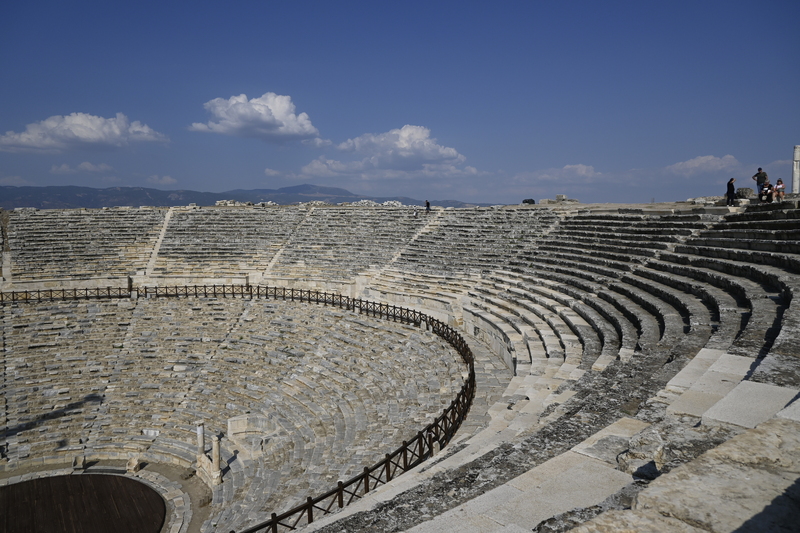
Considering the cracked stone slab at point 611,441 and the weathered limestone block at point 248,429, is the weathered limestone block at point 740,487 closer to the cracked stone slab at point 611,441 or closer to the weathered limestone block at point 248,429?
the cracked stone slab at point 611,441

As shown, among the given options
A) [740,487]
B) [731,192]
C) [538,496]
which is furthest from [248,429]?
[731,192]

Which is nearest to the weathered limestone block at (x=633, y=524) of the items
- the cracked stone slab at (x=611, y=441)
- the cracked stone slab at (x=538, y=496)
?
the cracked stone slab at (x=538, y=496)

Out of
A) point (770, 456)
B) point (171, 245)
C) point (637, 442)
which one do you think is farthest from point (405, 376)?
point (171, 245)

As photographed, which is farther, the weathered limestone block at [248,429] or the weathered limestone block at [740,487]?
the weathered limestone block at [248,429]

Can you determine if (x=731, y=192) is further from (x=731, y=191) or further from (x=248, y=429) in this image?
(x=248, y=429)

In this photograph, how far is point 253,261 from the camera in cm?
2944

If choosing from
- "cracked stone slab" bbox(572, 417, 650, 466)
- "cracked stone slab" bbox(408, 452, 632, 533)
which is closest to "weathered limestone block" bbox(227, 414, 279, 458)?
"cracked stone slab" bbox(572, 417, 650, 466)

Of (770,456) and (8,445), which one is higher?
(770,456)

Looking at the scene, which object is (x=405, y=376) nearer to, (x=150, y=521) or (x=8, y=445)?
(x=150, y=521)

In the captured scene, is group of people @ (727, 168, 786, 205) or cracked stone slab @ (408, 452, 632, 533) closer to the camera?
cracked stone slab @ (408, 452, 632, 533)

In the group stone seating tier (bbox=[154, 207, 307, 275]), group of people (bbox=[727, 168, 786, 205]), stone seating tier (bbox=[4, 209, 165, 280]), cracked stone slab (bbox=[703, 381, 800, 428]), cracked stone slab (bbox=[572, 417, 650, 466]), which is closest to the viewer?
cracked stone slab (bbox=[703, 381, 800, 428])

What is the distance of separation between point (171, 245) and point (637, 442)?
3125 cm

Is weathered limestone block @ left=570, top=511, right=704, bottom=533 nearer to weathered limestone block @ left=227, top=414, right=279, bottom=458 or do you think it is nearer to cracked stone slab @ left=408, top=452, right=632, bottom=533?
cracked stone slab @ left=408, top=452, right=632, bottom=533

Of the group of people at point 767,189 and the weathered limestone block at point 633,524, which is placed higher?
the group of people at point 767,189
